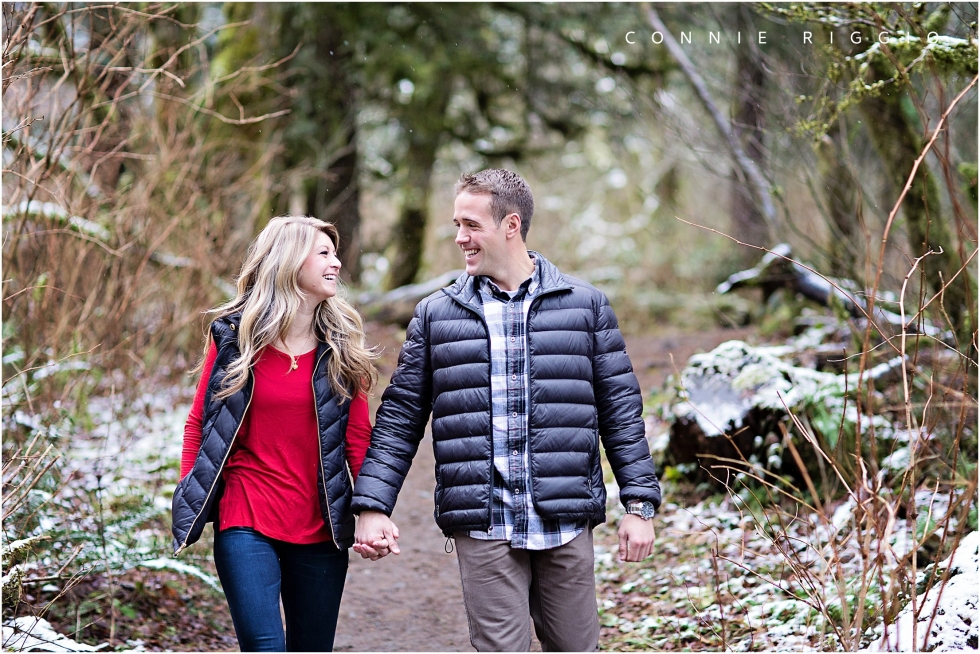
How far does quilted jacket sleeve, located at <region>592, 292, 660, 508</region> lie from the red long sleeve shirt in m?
1.11

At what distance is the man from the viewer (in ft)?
10.2

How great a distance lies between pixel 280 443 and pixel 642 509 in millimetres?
1372

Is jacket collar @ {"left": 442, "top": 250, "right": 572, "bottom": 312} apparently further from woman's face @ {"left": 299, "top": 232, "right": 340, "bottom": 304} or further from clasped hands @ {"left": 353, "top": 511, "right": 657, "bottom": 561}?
clasped hands @ {"left": 353, "top": 511, "right": 657, "bottom": 561}

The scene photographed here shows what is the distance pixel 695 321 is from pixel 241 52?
8.44 m

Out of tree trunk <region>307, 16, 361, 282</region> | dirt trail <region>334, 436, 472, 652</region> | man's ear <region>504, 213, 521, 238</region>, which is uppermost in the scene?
tree trunk <region>307, 16, 361, 282</region>

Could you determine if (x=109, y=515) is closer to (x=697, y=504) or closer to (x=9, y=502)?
(x=9, y=502)

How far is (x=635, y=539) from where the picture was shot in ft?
10.1

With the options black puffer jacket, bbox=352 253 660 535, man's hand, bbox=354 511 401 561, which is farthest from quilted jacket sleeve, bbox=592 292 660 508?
man's hand, bbox=354 511 401 561

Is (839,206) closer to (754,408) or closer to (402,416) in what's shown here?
(754,408)

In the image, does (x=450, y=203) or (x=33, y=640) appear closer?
(x=33, y=640)

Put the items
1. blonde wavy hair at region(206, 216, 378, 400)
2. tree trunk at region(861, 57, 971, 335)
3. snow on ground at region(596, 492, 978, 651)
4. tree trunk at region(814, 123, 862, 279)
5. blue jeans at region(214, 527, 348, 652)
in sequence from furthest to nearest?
tree trunk at region(814, 123, 862, 279)
tree trunk at region(861, 57, 971, 335)
snow on ground at region(596, 492, 978, 651)
blonde wavy hair at region(206, 216, 378, 400)
blue jeans at region(214, 527, 348, 652)

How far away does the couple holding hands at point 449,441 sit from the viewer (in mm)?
3107

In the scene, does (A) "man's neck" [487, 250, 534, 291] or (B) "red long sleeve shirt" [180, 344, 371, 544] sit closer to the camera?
(B) "red long sleeve shirt" [180, 344, 371, 544]

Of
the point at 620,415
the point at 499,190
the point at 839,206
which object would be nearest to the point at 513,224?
the point at 499,190
